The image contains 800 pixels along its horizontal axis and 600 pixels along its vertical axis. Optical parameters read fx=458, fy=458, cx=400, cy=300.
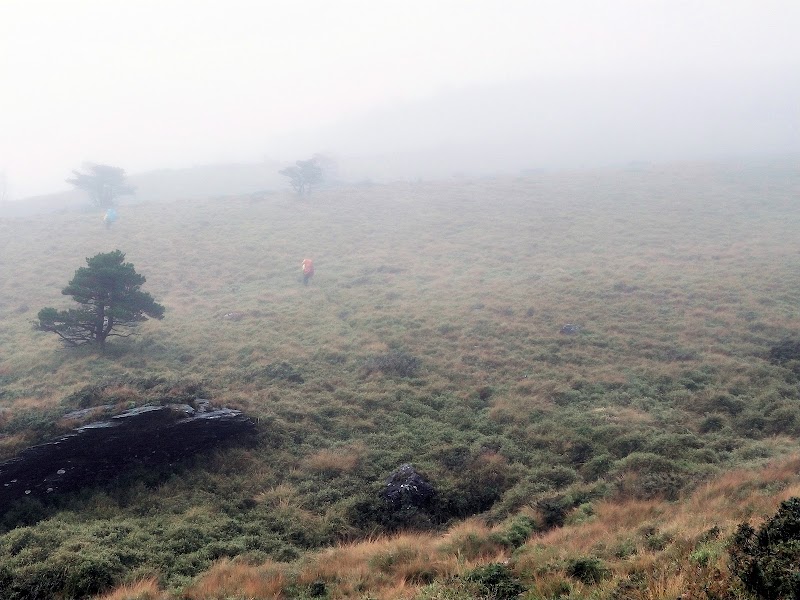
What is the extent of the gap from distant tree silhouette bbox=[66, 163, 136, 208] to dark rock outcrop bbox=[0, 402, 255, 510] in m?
54.0

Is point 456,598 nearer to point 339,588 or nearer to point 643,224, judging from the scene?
point 339,588

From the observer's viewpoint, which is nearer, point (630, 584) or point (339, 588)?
point (630, 584)

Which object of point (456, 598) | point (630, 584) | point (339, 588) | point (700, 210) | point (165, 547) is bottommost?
point (165, 547)

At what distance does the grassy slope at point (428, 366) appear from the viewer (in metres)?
10.1

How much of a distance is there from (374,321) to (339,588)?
18490 millimetres

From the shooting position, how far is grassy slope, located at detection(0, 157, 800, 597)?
33.1 feet

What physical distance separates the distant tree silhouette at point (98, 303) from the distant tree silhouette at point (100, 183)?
42.4 metres

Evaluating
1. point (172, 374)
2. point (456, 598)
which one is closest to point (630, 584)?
point (456, 598)

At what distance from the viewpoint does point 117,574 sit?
761 cm

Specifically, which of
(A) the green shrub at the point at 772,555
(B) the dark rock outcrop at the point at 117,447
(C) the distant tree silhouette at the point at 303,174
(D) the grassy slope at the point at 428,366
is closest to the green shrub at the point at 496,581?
(D) the grassy slope at the point at 428,366

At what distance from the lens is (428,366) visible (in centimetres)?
1875

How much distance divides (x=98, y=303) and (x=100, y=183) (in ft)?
152

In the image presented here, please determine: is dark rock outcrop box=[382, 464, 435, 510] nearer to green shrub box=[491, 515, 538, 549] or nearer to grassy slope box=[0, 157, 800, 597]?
grassy slope box=[0, 157, 800, 597]

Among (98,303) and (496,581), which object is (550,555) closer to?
(496,581)
